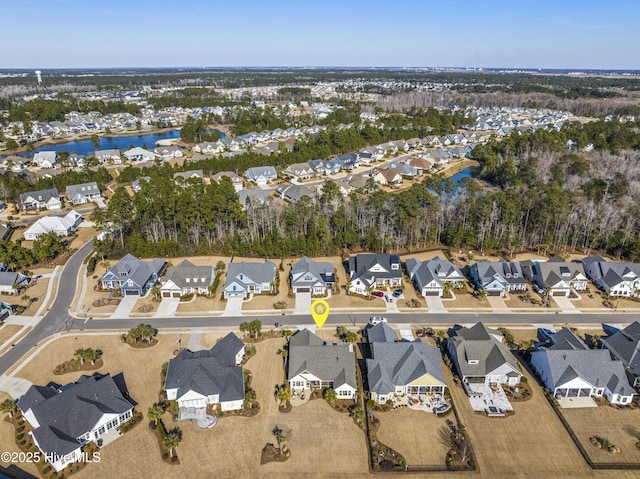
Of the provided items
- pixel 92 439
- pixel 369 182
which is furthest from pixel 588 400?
pixel 369 182

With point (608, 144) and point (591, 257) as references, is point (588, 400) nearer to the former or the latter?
point (591, 257)

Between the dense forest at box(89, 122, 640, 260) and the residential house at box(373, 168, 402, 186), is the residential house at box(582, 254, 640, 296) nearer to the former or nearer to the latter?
the dense forest at box(89, 122, 640, 260)

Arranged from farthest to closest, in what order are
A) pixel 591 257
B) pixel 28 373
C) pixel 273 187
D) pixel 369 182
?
pixel 273 187 → pixel 369 182 → pixel 591 257 → pixel 28 373

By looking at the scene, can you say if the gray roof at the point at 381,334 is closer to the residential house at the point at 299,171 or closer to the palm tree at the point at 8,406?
the palm tree at the point at 8,406

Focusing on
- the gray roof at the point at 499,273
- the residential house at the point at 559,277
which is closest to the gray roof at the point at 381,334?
the gray roof at the point at 499,273

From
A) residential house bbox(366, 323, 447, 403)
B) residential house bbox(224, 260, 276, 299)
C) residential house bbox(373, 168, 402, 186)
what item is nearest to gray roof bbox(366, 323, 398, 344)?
residential house bbox(366, 323, 447, 403)

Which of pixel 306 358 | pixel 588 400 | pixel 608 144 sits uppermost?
pixel 608 144
